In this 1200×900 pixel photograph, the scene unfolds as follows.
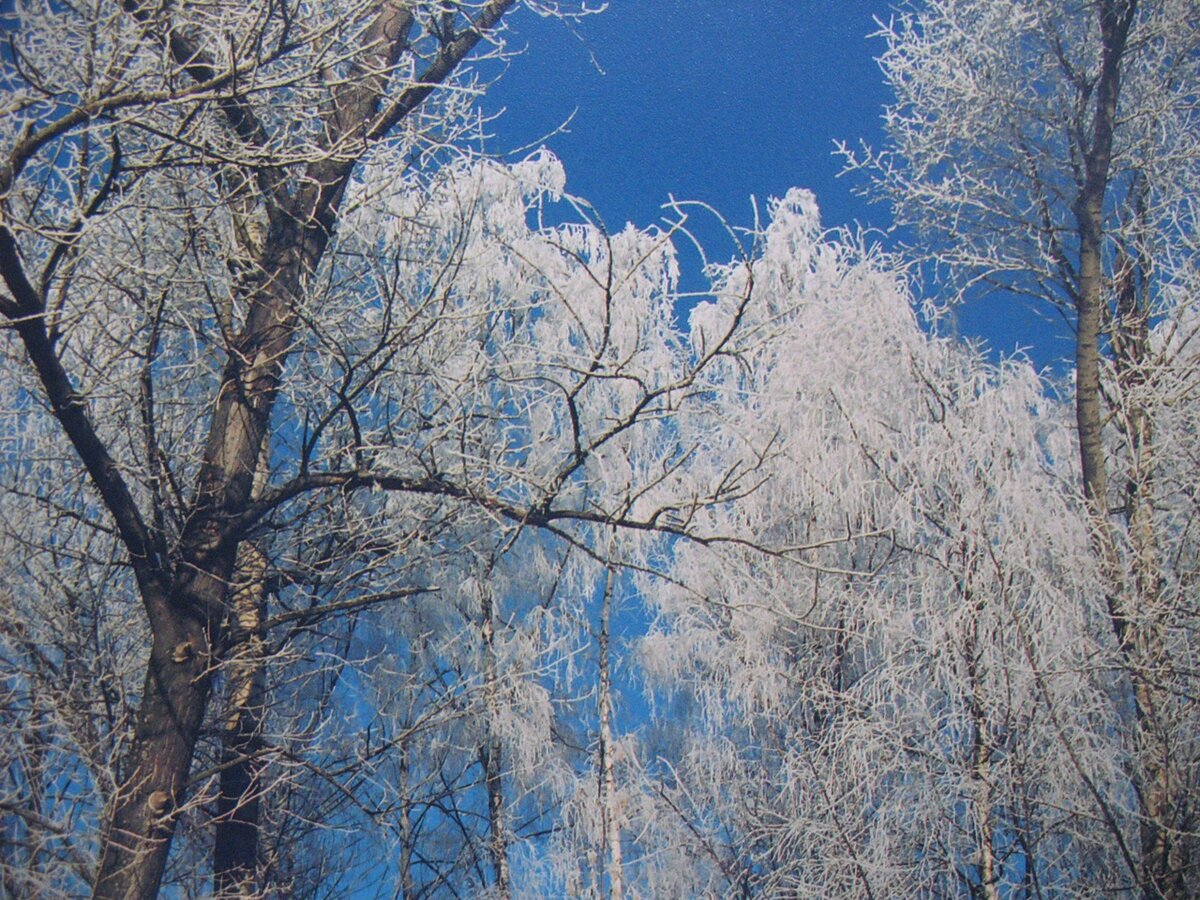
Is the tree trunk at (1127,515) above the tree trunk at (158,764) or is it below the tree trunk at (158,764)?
above

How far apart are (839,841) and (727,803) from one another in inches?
57.6

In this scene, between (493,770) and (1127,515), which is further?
(493,770)

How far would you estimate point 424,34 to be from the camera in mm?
4676

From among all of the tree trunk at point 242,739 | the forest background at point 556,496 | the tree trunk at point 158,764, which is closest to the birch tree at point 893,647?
the forest background at point 556,496

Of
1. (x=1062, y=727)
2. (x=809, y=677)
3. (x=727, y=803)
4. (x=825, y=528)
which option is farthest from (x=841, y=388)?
(x=727, y=803)

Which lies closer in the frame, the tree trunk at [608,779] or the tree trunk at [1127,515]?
the tree trunk at [1127,515]

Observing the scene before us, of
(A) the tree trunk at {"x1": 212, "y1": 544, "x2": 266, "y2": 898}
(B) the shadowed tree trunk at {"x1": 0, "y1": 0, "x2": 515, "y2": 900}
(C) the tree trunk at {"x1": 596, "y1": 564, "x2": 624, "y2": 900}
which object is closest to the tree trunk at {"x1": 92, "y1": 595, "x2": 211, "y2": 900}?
(B) the shadowed tree trunk at {"x1": 0, "y1": 0, "x2": 515, "y2": 900}

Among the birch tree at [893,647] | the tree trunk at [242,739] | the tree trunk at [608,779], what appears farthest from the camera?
the tree trunk at [608,779]

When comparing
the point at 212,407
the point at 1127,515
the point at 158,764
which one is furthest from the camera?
the point at 1127,515

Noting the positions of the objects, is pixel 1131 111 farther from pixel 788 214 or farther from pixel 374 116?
pixel 374 116


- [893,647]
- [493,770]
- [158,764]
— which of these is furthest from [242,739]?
[893,647]

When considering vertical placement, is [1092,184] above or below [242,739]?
above

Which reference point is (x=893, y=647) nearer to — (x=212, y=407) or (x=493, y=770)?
(x=493, y=770)

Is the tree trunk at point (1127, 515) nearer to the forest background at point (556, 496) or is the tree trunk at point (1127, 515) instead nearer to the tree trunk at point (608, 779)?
the forest background at point (556, 496)
